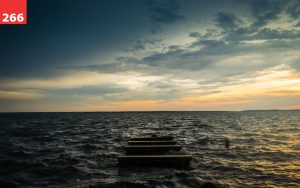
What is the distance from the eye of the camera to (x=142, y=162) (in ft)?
51.5

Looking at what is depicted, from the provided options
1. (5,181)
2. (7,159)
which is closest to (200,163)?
(5,181)

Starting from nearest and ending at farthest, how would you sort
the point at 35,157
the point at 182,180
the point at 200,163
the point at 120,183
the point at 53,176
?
the point at 120,183
the point at 182,180
the point at 53,176
the point at 200,163
the point at 35,157

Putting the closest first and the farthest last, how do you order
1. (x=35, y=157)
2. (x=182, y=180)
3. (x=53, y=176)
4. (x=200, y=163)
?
(x=182, y=180) < (x=53, y=176) < (x=200, y=163) < (x=35, y=157)

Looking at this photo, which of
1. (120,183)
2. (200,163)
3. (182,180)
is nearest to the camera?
(120,183)

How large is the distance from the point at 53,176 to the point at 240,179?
11195mm

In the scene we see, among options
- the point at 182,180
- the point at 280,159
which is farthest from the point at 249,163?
the point at 182,180

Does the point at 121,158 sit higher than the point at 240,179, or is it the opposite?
the point at 121,158

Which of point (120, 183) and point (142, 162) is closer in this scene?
point (120, 183)

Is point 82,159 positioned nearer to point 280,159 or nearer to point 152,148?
point 152,148

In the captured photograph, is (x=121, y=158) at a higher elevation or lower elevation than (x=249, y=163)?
higher

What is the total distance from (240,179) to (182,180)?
11.3 ft

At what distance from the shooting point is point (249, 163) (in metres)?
18.1

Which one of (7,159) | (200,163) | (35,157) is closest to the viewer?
(200,163)

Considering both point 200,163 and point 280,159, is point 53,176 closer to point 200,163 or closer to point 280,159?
point 200,163
